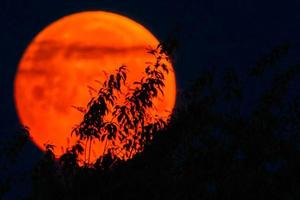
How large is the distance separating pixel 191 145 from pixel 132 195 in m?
1.31

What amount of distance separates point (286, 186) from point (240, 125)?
4.37 ft

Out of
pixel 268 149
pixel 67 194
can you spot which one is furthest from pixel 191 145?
pixel 67 194

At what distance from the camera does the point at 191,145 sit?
10047 millimetres

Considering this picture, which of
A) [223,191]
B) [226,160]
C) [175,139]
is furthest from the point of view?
[175,139]

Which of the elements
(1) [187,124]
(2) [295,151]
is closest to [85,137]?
(1) [187,124]

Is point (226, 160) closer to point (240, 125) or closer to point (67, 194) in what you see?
point (240, 125)

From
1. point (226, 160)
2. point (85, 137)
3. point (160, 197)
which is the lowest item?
point (160, 197)

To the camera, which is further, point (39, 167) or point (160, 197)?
point (39, 167)

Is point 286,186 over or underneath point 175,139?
underneath

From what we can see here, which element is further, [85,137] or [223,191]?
[85,137]

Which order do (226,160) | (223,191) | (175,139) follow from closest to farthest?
(223,191) < (226,160) < (175,139)

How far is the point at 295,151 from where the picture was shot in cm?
999

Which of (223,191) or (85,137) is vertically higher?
(85,137)

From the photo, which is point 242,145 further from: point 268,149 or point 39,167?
point 39,167
